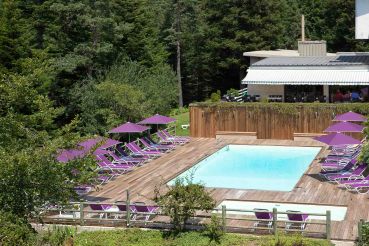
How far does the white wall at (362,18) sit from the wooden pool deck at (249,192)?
847cm

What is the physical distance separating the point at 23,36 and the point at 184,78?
83.4 ft

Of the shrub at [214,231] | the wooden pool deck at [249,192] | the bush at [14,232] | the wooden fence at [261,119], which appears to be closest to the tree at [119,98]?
the wooden fence at [261,119]

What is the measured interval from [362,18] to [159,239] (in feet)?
69.9

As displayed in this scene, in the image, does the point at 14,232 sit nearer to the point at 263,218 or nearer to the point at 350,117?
the point at 263,218

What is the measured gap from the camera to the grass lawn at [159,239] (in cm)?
1536

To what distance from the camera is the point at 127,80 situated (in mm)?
35094

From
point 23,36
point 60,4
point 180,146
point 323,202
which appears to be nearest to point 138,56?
point 60,4

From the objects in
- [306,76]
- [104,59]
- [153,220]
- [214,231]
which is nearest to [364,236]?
[214,231]

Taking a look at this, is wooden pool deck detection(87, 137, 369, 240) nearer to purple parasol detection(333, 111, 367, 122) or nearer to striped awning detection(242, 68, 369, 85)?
purple parasol detection(333, 111, 367, 122)

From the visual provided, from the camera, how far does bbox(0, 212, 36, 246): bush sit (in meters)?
10.7

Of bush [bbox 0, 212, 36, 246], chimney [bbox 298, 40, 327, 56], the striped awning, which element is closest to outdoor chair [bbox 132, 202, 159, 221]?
bush [bbox 0, 212, 36, 246]

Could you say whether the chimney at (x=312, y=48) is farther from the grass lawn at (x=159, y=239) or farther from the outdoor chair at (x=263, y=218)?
the grass lawn at (x=159, y=239)

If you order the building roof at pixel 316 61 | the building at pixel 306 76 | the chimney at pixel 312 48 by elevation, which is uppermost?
the chimney at pixel 312 48

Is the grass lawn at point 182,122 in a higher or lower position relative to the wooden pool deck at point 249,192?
higher
